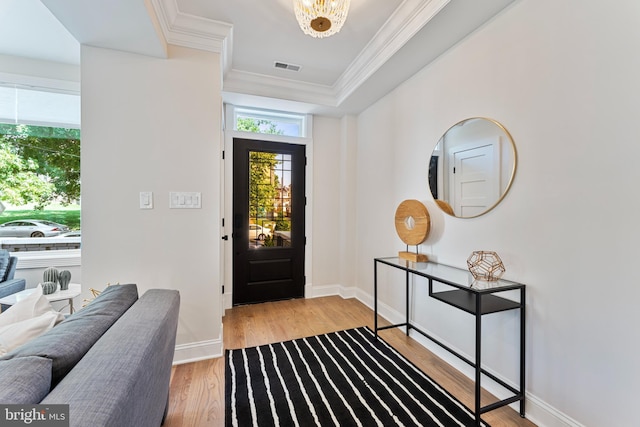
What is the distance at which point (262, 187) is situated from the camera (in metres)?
3.47

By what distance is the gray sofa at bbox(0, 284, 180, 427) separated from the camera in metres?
0.66

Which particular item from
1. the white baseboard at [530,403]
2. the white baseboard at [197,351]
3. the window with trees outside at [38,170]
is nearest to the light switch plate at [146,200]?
the white baseboard at [197,351]

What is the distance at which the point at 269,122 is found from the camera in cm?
358

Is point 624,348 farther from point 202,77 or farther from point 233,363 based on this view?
point 202,77

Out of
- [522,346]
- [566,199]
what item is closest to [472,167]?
[566,199]

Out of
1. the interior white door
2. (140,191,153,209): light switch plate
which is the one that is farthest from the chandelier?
(140,191,153,209): light switch plate

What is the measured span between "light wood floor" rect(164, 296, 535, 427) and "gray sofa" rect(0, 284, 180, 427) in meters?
0.57

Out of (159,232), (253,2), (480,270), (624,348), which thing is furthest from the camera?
(159,232)

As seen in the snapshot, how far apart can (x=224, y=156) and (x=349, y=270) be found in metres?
2.20

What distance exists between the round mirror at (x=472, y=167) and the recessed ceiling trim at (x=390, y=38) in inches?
30.5

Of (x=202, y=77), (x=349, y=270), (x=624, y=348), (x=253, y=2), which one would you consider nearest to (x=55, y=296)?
(x=202, y=77)

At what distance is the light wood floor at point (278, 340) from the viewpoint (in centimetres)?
162

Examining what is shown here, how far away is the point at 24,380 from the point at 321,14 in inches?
79.2

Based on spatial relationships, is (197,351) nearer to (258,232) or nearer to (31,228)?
(258,232)
